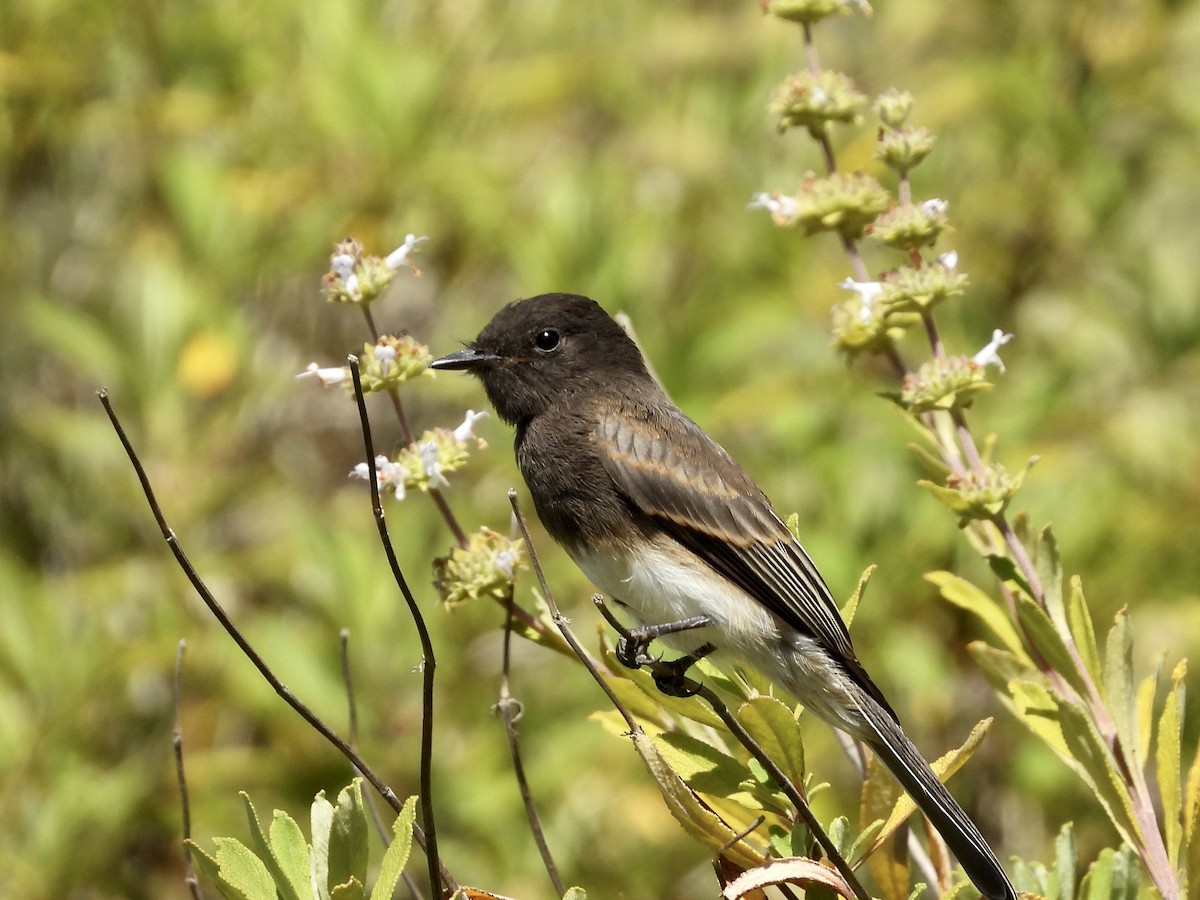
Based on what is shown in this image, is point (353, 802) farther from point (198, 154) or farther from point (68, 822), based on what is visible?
point (198, 154)

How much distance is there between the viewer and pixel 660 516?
9.62ft

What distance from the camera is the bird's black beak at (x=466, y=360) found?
2928 millimetres

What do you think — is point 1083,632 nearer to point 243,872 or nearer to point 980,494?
point 980,494

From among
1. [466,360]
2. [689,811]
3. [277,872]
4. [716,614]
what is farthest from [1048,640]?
[466,360]

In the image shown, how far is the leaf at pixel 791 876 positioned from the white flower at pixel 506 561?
587mm

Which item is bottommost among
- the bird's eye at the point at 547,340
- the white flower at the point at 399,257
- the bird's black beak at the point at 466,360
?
the white flower at the point at 399,257

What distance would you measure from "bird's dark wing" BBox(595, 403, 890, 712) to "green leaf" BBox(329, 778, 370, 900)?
1195 mm

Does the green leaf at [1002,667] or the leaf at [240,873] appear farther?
the green leaf at [1002,667]

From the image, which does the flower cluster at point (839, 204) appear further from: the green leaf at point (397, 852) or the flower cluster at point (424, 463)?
the green leaf at point (397, 852)

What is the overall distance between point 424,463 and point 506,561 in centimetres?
18

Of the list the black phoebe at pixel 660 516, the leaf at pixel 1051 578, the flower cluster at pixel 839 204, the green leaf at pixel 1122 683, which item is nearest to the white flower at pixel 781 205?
the flower cluster at pixel 839 204

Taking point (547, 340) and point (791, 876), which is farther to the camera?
point (547, 340)

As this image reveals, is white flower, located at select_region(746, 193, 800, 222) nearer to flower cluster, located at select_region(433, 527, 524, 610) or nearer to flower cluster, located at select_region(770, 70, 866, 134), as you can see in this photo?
flower cluster, located at select_region(770, 70, 866, 134)

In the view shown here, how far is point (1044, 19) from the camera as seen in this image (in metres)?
4.89
